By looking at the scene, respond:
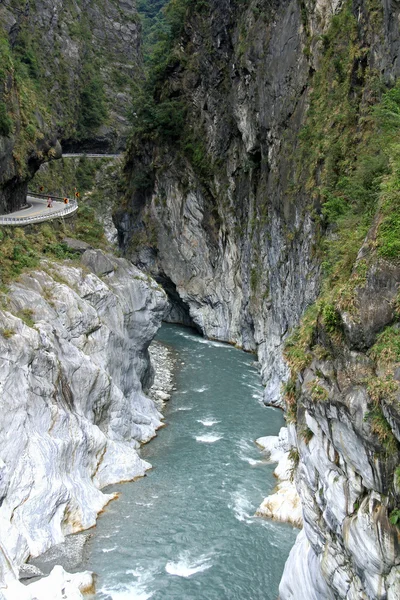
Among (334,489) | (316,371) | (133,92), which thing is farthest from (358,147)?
(133,92)

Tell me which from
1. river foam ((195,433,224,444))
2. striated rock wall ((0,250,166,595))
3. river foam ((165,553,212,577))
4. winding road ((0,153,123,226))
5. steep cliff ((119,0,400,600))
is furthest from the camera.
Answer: winding road ((0,153,123,226))

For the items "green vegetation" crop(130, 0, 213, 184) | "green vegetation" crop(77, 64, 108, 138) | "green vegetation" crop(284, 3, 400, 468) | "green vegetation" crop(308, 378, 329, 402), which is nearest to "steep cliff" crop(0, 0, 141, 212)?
"green vegetation" crop(77, 64, 108, 138)

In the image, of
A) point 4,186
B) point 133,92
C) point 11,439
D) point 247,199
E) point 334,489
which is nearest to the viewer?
point 334,489

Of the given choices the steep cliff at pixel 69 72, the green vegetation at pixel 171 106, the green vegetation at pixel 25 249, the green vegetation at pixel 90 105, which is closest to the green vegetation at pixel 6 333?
the green vegetation at pixel 25 249

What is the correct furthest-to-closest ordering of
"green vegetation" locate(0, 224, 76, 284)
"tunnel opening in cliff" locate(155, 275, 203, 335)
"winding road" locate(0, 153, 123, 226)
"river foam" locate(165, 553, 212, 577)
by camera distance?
"tunnel opening in cliff" locate(155, 275, 203, 335) < "winding road" locate(0, 153, 123, 226) < "green vegetation" locate(0, 224, 76, 284) < "river foam" locate(165, 553, 212, 577)

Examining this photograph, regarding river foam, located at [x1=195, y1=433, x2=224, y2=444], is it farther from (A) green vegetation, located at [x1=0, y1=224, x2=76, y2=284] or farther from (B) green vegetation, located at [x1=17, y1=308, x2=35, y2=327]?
(A) green vegetation, located at [x1=0, y1=224, x2=76, y2=284]

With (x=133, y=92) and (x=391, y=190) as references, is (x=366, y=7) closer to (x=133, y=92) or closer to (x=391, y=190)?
(x=391, y=190)
